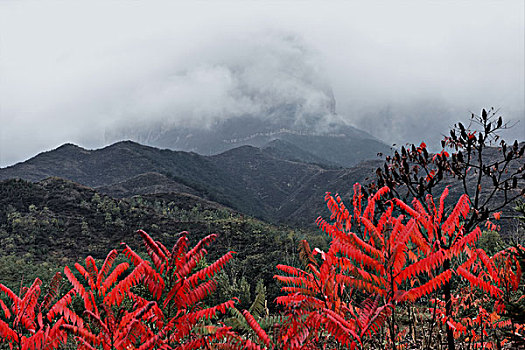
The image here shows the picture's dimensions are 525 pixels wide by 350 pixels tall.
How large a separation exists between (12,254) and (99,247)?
6730 mm

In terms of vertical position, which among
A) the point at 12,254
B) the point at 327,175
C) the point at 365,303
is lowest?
the point at 12,254

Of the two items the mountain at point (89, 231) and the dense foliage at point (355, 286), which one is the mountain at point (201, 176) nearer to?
the mountain at point (89, 231)

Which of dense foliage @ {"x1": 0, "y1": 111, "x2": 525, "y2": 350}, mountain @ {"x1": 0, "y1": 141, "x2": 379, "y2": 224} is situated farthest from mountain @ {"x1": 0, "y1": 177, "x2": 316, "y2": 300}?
mountain @ {"x1": 0, "y1": 141, "x2": 379, "y2": 224}

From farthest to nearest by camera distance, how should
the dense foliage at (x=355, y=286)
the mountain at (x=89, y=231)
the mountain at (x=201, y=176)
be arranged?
the mountain at (x=201, y=176)
the mountain at (x=89, y=231)
the dense foliage at (x=355, y=286)

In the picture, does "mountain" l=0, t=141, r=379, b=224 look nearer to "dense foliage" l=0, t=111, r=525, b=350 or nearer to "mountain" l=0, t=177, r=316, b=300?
"mountain" l=0, t=177, r=316, b=300

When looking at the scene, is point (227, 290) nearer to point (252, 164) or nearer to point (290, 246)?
point (290, 246)

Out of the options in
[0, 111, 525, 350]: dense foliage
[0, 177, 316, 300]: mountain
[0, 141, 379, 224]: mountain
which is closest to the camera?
[0, 111, 525, 350]: dense foliage

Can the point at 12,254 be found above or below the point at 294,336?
below

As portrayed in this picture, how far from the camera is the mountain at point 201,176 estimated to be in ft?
261

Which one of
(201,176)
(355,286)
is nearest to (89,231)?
(355,286)

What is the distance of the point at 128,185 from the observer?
249ft

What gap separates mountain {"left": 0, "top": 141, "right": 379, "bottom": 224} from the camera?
261 feet

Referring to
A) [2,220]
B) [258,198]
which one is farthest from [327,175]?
[2,220]

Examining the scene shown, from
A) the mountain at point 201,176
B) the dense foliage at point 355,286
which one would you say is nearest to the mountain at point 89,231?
the dense foliage at point 355,286
